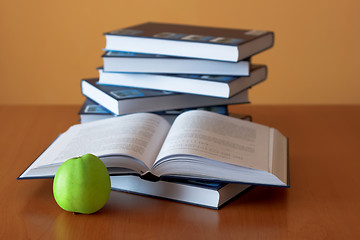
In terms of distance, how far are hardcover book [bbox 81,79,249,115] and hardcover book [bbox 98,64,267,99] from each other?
0.02m

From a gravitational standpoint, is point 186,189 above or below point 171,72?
below

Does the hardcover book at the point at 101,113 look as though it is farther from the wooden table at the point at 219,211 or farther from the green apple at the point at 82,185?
the green apple at the point at 82,185

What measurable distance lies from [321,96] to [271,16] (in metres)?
0.51

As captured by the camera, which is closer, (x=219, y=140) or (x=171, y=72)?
(x=219, y=140)

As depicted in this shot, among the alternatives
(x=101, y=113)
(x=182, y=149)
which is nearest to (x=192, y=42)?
(x=101, y=113)

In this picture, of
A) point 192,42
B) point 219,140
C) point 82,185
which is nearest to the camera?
point 82,185

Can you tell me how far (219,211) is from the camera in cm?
76

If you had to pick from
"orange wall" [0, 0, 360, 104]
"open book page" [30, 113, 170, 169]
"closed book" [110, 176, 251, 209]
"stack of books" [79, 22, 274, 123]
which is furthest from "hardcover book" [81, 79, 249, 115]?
"orange wall" [0, 0, 360, 104]

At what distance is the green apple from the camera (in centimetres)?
72

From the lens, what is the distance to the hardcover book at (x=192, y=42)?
1.06 m

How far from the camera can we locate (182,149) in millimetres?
778

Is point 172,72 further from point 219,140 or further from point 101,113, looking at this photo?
point 219,140

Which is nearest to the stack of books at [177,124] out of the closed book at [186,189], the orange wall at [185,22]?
the closed book at [186,189]

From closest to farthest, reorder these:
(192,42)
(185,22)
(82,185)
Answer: (82,185) → (192,42) → (185,22)
